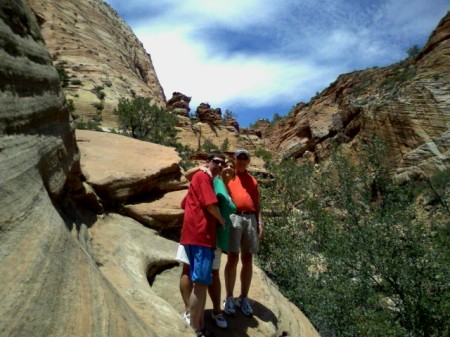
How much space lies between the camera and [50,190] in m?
4.25

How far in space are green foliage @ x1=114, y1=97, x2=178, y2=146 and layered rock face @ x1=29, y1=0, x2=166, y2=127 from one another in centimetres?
718

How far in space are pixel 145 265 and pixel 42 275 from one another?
3060mm

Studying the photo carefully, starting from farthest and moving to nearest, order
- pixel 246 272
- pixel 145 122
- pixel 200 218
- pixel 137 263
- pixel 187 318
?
1. pixel 145 122
2. pixel 137 263
3. pixel 246 272
4. pixel 187 318
5. pixel 200 218

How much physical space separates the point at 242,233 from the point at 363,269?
10952mm

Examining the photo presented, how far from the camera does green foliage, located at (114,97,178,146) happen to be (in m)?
22.5

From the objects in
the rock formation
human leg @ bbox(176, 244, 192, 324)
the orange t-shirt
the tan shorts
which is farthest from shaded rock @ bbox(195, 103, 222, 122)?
human leg @ bbox(176, 244, 192, 324)

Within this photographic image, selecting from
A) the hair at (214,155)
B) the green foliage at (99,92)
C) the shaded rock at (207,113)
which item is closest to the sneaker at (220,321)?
the hair at (214,155)

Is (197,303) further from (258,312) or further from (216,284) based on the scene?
(258,312)

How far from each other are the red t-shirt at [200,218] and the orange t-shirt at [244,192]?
94 cm

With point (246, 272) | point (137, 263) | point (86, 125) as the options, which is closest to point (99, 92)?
point (86, 125)

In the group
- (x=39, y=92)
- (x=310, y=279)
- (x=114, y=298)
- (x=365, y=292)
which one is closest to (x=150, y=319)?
(x=114, y=298)

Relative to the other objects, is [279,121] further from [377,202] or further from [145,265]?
[145,265]

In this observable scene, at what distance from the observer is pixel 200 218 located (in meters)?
4.34

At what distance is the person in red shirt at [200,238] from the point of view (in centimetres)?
423
